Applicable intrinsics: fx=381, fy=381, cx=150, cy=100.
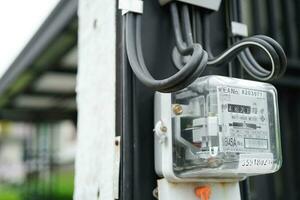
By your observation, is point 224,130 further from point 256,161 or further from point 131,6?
point 131,6

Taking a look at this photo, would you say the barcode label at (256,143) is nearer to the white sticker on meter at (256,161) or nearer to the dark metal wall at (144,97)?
the white sticker on meter at (256,161)

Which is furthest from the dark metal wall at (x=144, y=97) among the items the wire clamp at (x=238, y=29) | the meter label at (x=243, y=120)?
the meter label at (x=243, y=120)

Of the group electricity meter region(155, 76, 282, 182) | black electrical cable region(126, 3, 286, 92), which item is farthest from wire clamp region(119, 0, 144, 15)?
electricity meter region(155, 76, 282, 182)

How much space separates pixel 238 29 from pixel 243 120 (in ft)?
0.84

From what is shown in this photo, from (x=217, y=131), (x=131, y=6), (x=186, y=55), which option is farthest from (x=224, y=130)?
(x=131, y=6)

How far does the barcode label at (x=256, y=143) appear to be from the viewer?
0.55m

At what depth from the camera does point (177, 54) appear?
2.19 feet

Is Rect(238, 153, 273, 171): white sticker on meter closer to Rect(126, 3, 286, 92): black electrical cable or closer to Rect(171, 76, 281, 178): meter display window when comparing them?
Rect(171, 76, 281, 178): meter display window

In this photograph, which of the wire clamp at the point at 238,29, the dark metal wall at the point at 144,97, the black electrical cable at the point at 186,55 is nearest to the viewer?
the black electrical cable at the point at 186,55

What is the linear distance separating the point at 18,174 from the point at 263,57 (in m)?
4.68

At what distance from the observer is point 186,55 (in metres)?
0.60

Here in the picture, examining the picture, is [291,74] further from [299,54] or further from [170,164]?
[170,164]

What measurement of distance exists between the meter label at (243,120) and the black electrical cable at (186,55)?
5cm

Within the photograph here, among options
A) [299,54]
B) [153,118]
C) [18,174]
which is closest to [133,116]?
[153,118]
